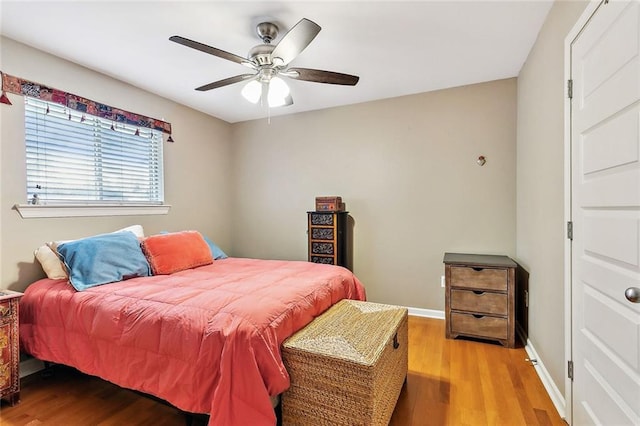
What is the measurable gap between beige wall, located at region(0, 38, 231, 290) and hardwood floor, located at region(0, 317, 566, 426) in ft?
2.76

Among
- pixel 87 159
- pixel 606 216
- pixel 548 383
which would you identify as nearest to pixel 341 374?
pixel 606 216

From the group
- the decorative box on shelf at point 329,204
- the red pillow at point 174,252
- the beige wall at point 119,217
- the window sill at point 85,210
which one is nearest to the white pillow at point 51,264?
the beige wall at point 119,217

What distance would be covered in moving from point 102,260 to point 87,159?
1070mm

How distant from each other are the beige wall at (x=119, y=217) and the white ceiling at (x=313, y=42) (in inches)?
5.5

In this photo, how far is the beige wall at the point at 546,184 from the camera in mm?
1752

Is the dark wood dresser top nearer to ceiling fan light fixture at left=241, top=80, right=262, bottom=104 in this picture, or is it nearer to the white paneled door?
the white paneled door

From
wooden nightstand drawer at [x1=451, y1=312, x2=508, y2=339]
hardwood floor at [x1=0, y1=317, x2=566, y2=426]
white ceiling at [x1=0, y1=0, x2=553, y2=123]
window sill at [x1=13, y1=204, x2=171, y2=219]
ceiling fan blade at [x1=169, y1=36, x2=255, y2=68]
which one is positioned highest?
white ceiling at [x1=0, y1=0, x2=553, y2=123]

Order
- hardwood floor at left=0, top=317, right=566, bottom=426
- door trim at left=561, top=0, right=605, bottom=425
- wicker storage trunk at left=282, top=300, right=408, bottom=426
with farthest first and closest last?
hardwood floor at left=0, top=317, right=566, bottom=426
door trim at left=561, top=0, right=605, bottom=425
wicker storage trunk at left=282, top=300, right=408, bottom=426

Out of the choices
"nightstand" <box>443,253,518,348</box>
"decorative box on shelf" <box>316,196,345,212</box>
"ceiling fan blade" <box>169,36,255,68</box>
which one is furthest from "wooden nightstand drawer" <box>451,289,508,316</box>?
"ceiling fan blade" <box>169,36,255,68</box>

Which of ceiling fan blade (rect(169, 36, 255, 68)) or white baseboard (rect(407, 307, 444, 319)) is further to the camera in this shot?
white baseboard (rect(407, 307, 444, 319))

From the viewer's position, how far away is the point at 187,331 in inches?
58.4

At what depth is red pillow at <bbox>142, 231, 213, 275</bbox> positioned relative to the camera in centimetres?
249

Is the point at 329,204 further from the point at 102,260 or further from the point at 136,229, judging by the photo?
the point at 102,260

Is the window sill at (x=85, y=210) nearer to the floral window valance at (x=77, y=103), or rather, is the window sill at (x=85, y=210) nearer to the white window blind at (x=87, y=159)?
the white window blind at (x=87, y=159)
